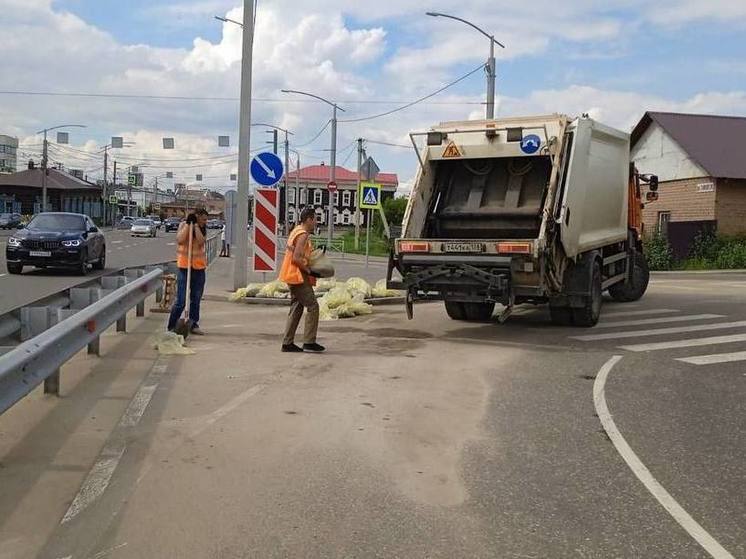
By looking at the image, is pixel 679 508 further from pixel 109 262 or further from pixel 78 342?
pixel 109 262

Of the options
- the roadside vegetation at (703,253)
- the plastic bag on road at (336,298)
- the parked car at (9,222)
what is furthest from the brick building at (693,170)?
the parked car at (9,222)

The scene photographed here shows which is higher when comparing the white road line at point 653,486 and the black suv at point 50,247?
the black suv at point 50,247

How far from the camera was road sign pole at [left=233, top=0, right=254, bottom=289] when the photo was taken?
16.0 metres

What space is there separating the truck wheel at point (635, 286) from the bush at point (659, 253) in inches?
537

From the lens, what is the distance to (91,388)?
23.2ft

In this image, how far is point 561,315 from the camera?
12.3 metres

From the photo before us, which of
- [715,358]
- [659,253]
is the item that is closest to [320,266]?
[715,358]

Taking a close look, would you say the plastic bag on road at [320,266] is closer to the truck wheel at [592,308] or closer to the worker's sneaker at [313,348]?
the worker's sneaker at [313,348]

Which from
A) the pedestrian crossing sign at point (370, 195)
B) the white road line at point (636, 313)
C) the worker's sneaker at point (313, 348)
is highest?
the pedestrian crossing sign at point (370, 195)

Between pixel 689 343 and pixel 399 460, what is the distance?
22.0 feet

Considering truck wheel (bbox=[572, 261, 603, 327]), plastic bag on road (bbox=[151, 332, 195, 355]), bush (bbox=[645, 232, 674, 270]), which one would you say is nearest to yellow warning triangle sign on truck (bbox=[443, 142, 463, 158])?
truck wheel (bbox=[572, 261, 603, 327])

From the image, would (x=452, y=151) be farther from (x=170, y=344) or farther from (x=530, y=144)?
(x=170, y=344)

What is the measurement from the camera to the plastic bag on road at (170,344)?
899 cm

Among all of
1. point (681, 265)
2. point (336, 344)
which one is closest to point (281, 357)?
point (336, 344)
